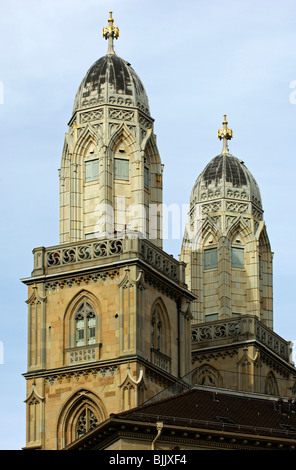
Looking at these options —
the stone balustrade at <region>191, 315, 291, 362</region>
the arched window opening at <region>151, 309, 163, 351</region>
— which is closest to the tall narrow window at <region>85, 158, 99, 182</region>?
the arched window opening at <region>151, 309, 163, 351</region>

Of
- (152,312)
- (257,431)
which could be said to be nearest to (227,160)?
(152,312)

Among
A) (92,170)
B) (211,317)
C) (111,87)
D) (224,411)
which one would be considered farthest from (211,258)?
(224,411)

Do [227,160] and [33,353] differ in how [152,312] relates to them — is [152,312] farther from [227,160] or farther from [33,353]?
[227,160]

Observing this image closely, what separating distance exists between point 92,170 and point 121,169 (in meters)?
1.44

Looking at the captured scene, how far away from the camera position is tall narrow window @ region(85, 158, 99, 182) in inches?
3302

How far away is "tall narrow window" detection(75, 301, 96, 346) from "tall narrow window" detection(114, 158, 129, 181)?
6.66 metres

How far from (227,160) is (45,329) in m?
22.7

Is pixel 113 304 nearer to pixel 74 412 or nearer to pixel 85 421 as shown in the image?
pixel 74 412

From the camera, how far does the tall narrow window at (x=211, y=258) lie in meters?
97.4

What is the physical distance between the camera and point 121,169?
275ft

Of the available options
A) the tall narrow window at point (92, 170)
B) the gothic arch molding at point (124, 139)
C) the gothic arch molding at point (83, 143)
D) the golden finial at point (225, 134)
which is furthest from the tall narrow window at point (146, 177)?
the golden finial at point (225, 134)

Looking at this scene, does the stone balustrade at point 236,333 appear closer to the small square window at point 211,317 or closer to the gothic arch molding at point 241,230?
the small square window at point 211,317

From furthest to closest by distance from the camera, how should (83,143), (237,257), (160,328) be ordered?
(237,257) < (83,143) < (160,328)
